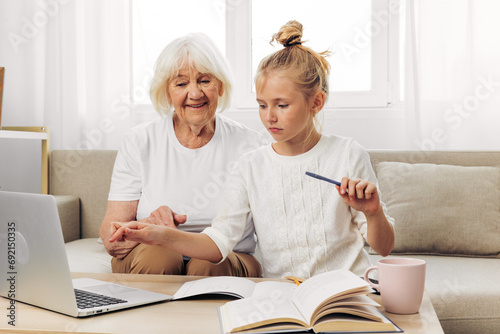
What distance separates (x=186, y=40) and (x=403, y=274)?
1.04m

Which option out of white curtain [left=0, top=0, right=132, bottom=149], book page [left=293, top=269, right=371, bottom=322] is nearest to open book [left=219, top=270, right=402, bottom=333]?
book page [left=293, top=269, right=371, bottom=322]

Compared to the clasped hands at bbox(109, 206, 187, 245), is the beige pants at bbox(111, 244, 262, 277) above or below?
below

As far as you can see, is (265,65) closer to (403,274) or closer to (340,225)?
(340,225)

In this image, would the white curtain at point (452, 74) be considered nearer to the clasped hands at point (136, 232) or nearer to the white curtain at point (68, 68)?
the white curtain at point (68, 68)

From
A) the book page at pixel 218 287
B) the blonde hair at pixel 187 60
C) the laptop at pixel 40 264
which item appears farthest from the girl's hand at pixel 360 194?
the blonde hair at pixel 187 60

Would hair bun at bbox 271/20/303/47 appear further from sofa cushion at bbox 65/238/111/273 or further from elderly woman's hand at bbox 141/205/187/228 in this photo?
sofa cushion at bbox 65/238/111/273

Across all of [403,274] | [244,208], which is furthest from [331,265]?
[403,274]

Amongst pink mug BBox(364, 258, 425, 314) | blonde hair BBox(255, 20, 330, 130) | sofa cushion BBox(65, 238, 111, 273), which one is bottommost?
sofa cushion BBox(65, 238, 111, 273)

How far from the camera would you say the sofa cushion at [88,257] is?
185 centimetres

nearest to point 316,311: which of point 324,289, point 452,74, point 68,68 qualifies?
point 324,289

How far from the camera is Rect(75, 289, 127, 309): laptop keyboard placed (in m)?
1.00

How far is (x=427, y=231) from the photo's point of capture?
201cm

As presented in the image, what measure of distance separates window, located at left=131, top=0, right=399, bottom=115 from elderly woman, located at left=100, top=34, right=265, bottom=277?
0.98m

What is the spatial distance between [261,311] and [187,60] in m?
0.96
